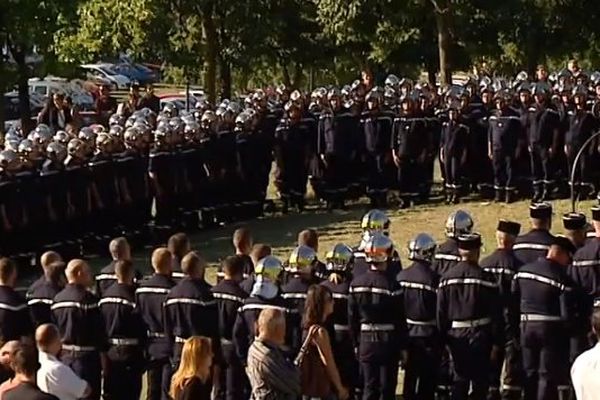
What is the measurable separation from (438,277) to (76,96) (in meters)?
33.8

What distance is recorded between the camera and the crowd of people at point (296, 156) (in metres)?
21.8

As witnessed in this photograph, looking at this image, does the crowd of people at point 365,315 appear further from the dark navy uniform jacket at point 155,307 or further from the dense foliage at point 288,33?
the dense foliage at point 288,33

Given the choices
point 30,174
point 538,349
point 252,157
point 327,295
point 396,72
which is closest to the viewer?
point 327,295

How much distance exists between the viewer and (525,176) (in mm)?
23797

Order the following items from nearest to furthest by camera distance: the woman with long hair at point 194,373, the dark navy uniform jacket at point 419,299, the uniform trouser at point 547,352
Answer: the woman with long hair at point 194,373, the uniform trouser at point 547,352, the dark navy uniform jacket at point 419,299

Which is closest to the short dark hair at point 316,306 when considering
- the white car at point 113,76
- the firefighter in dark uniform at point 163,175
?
the firefighter in dark uniform at point 163,175

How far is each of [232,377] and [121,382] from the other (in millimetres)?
1114

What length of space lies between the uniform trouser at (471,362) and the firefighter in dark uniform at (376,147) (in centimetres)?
1102

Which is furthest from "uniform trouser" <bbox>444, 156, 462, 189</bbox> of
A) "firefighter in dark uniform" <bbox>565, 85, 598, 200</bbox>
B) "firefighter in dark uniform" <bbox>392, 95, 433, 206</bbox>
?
"firefighter in dark uniform" <bbox>565, 85, 598, 200</bbox>

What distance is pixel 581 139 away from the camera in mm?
22828

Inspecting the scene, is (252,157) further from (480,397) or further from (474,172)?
(480,397)

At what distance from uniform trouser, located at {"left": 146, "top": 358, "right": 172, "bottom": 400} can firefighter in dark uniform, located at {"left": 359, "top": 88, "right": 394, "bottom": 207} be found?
34.8ft

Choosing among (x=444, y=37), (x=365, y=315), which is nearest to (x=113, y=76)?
(x=444, y=37)

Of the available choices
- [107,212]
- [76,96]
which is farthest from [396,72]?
[107,212]
